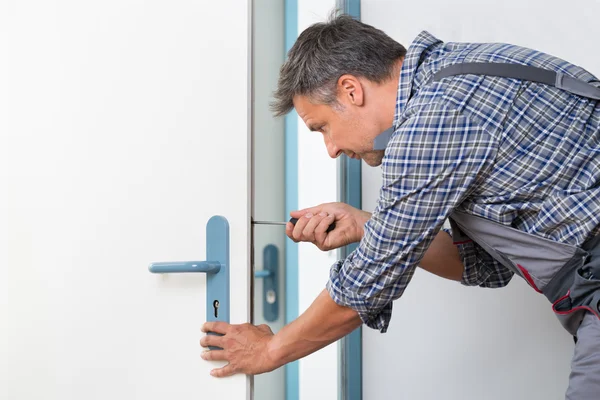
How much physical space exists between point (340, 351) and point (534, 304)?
0.48 metres

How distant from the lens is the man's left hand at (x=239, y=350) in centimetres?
106

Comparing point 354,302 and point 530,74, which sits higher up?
point 530,74

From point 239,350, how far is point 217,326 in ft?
0.18

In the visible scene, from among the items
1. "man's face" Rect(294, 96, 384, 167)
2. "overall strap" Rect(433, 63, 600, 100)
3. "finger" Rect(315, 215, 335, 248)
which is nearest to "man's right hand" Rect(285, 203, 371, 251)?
"finger" Rect(315, 215, 335, 248)

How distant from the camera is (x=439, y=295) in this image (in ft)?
5.21

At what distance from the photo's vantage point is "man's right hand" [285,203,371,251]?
3.83 ft

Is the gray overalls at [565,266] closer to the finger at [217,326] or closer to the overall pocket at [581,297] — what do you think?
the overall pocket at [581,297]

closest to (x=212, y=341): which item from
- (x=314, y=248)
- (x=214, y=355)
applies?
(x=214, y=355)

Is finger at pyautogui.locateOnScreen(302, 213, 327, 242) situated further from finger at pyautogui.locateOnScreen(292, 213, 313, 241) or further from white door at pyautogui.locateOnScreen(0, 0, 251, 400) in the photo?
white door at pyautogui.locateOnScreen(0, 0, 251, 400)

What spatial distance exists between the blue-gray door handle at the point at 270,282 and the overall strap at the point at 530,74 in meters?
0.51

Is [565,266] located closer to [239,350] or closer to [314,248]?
[239,350]

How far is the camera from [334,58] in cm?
111

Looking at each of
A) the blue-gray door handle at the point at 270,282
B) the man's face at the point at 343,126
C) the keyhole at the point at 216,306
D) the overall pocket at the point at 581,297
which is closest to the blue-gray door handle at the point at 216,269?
the keyhole at the point at 216,306

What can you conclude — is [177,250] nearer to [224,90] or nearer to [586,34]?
[224,90]
